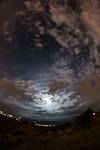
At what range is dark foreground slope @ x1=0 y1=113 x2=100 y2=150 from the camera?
5.12 m

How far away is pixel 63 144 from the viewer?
Answer: 516cm

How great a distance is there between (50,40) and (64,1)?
0.63 m

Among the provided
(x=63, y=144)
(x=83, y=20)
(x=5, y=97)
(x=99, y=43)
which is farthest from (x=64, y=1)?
(x=63, y=144)

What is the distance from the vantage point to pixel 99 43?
5.54 metres

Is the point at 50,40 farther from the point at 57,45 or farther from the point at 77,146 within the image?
the point at 77,146

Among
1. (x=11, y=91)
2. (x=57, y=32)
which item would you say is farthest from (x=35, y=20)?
(x=11, y=91)

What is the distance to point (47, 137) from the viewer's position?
535 cm

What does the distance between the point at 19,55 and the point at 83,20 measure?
44.4 inches

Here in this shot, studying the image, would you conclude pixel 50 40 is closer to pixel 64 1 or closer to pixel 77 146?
pixel 64 1

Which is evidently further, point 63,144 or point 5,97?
point 5,97

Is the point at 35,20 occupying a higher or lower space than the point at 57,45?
higher

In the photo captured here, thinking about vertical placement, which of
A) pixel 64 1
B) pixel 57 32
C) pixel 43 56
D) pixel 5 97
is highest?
pixel 64 1

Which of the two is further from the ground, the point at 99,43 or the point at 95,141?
the point at 99,43

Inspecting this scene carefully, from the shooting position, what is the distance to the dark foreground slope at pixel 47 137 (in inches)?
201
